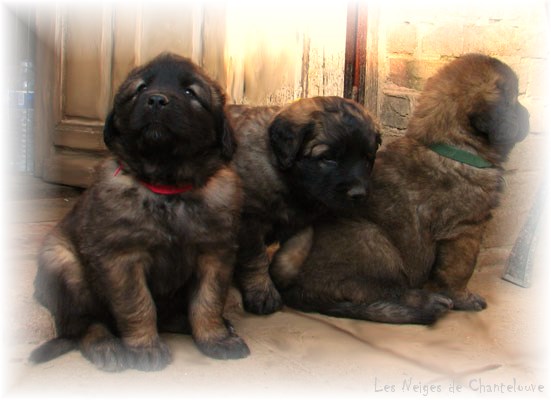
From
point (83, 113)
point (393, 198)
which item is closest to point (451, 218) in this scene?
A: point (393, 198)

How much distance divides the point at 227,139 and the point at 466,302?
1.65 meters

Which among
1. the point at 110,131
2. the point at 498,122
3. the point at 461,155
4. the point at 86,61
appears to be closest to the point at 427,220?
the point at 461,155

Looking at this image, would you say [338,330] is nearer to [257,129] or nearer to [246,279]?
[246,279]

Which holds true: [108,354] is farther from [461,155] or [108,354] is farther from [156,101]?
[461,155]

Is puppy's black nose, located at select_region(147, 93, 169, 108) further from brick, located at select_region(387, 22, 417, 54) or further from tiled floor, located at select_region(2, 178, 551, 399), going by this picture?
brick, located at select_region(387, 22, 417, 54)

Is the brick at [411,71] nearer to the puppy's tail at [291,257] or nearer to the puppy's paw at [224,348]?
the puppy's tail at [291,257]

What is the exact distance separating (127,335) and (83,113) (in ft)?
8.98

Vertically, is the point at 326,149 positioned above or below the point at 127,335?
above

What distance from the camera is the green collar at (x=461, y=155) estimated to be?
362 cm

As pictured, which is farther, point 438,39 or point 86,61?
point 86,61

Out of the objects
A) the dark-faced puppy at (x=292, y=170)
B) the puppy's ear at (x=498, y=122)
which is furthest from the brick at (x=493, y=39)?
the dark-faced puppy at (x=292, y=170)

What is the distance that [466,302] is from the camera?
3682 millimetres

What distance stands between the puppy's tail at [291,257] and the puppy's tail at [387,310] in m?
0.13

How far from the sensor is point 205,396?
2.54 m
